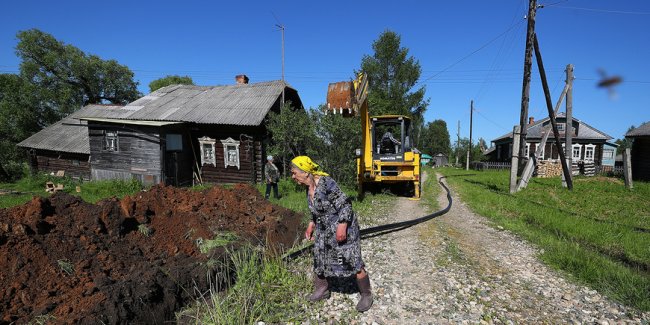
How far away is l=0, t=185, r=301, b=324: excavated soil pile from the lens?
2992 mm

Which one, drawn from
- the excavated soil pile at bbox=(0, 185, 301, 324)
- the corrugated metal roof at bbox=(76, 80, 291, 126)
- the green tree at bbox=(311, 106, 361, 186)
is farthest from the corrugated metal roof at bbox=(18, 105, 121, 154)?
the excavated soil pile at bbox=(0, 185, 301, 324)

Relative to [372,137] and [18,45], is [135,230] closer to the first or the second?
[372,137]

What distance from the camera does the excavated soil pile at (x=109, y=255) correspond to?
299 cm

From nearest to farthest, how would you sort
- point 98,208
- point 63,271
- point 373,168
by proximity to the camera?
point 63,271
point 98,208
point 373,168

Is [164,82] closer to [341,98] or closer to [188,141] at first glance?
[188,141]

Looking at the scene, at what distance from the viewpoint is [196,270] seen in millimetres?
3715

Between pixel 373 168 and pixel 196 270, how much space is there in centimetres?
686

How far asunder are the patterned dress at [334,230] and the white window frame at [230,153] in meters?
14.2

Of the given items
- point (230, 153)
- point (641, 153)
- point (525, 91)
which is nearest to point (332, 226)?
point (525, 91)

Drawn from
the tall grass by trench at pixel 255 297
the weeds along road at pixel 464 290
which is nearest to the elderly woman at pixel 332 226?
the weeds along road at pixel 464 290

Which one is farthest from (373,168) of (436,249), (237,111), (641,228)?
(237,111)

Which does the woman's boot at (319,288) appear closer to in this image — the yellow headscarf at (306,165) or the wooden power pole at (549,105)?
the yellow headscarf at (306,165)

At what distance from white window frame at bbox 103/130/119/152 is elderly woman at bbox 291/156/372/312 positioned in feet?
53.8

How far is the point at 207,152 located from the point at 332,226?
1558cm
